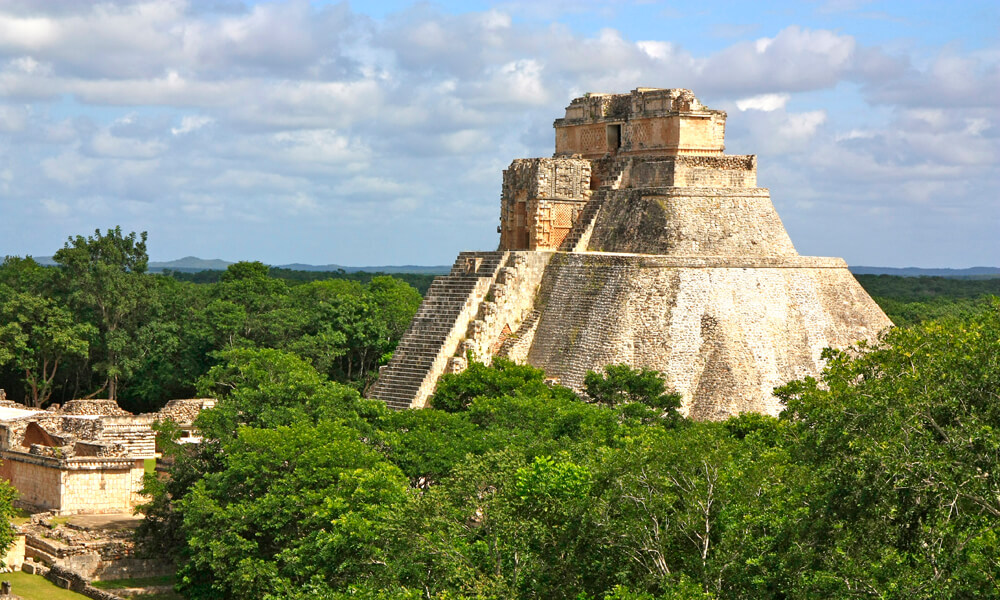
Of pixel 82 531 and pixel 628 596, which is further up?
pixel 628 596

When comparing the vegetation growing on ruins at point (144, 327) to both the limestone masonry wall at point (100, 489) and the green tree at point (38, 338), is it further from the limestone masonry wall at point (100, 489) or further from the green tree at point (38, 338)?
the limestone masonry wall at point (100, 489)

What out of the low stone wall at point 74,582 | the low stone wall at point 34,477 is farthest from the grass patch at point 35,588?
the low stone wall at point 34,477

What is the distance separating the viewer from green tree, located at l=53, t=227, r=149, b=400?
46750 mm

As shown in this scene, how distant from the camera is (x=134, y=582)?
86.5 ft

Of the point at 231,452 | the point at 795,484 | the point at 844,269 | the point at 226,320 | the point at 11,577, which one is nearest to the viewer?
the point at 795,484

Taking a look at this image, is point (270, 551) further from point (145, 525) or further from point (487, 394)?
point (487, 394)

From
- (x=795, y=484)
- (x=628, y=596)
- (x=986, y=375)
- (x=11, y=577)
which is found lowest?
(x=11, y=577)

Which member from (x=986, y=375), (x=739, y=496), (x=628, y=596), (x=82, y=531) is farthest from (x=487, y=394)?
(x=986, y=375)

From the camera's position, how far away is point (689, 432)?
22547mm

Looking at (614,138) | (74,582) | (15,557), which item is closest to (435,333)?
(614,138)

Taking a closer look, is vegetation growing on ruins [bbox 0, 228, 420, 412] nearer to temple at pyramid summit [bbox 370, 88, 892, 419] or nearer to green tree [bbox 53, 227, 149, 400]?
green tree [bbox 53, 227, 149, 400]

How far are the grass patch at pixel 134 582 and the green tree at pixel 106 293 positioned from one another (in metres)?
20.8

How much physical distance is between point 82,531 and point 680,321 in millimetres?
14869

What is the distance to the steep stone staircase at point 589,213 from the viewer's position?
33281 mm
